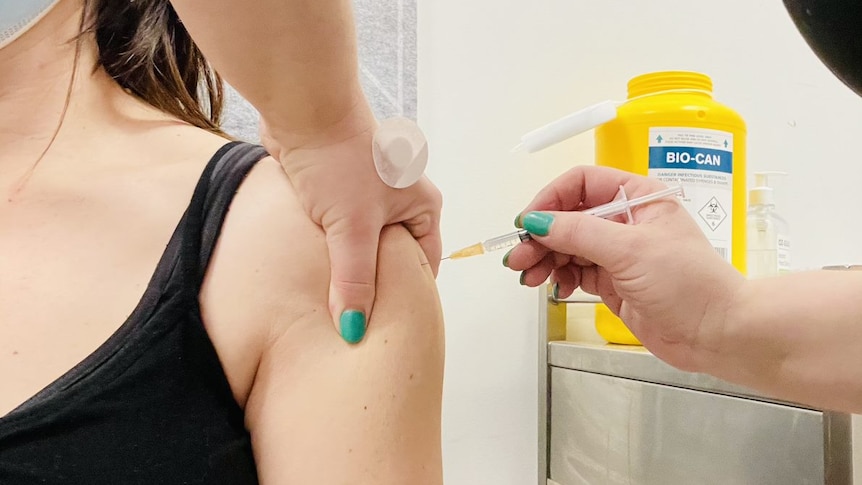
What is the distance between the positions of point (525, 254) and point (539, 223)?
2.1 inches

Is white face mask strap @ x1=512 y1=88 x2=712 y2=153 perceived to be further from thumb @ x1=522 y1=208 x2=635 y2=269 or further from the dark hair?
the dark hair

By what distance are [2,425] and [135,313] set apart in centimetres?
11

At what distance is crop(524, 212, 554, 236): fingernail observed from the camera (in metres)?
0.61

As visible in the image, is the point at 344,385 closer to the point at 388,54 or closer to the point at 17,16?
the point at 17,16

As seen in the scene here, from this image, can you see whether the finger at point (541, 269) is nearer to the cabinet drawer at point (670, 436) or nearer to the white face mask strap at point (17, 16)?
the cabinet drawer at point (670, 436)

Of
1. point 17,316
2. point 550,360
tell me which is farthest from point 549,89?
point 17,316

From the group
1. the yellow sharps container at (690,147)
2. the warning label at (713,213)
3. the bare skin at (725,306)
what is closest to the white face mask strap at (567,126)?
the yellow sharps container at (690,147)

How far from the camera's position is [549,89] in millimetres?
1236

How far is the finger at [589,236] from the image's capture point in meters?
0.59

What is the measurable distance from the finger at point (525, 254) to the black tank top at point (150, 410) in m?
0.29

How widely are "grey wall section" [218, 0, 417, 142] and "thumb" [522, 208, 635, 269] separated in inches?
21.8

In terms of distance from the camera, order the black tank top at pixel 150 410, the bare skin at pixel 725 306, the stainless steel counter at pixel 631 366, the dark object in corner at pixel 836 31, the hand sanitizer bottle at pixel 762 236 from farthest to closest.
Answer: the hand sanitizer bottle at pixel 762 236
the stainless steel counter at pixel 631 366
the bare skin at pixel 725 306
the black tank top at pixel 150 410
the dark object in corner at pixel 836 31

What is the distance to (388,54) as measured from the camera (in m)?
1.11

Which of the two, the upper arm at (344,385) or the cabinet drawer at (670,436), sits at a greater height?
the upper arm at (344,385)
